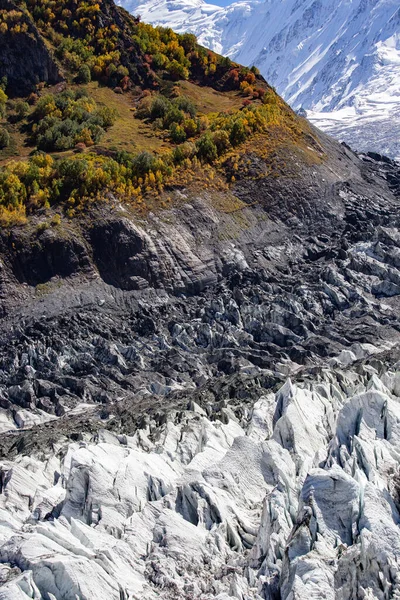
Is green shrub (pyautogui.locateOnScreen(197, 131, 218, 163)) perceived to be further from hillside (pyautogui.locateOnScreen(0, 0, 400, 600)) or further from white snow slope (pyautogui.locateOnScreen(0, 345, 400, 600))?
white snow slope (pyautogui.locateOnScreen(0, 345, 400, 600))

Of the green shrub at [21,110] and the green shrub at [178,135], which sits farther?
the green shrub at [21,110]

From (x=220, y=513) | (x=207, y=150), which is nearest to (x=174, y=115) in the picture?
(x=207, y=150)

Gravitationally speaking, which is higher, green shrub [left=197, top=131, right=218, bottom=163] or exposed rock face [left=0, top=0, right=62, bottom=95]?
green shrub [left=197, top=131, right=218, bottom=163]

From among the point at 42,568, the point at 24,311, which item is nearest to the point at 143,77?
the point at 24,311

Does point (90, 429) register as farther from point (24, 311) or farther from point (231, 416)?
point (24, 311)

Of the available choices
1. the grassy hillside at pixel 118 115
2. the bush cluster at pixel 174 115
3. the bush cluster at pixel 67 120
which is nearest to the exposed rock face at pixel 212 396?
the grassy hillside at pixel 118 115

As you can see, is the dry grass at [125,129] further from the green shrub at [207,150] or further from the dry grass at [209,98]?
the dry grass at [209,98]

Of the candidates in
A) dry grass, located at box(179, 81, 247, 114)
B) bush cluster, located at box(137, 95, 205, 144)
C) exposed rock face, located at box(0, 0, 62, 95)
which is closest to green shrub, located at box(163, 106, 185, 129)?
bush cluster, located at box(137, 95, 205, 144)
